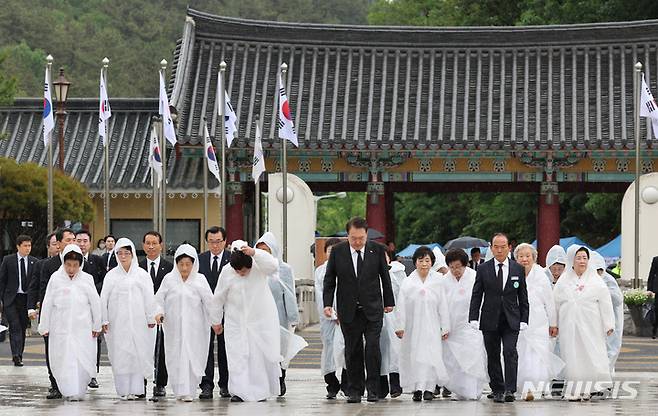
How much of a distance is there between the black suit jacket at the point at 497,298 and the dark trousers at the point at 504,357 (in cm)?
8

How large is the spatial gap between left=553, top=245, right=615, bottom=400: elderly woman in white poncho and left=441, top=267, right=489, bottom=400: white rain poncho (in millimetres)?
958

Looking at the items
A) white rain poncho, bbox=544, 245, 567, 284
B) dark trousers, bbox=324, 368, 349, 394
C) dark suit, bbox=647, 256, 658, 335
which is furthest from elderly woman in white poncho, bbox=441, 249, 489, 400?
dark suit, bbox=647, 256, 658, 335

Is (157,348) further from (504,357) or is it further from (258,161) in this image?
(258,161)

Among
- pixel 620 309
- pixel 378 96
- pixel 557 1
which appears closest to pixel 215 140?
pixel 378 96

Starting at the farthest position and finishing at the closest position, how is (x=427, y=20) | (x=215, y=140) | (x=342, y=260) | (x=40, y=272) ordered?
(x=427, y=20) < (x=215, y=140) < (x=40, y=272) < (x=342, y=260)

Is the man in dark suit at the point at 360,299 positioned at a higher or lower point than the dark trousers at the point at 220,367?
higher

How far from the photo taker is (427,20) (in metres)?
57.0

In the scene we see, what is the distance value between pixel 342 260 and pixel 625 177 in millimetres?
22031

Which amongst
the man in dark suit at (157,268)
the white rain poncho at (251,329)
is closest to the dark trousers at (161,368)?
the man in dark suit at (157,268)

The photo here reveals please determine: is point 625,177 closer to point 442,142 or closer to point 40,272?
point 442,142

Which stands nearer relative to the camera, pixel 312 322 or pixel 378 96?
pixel 312 322

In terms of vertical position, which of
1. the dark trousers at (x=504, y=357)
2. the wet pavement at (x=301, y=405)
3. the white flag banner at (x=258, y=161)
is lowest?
the wet pavement at (x=301, y=405)

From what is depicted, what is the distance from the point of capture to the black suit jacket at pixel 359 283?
16.7 m

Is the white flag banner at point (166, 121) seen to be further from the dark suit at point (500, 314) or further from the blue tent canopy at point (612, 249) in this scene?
the blue tent canopy at point (612, 249)
